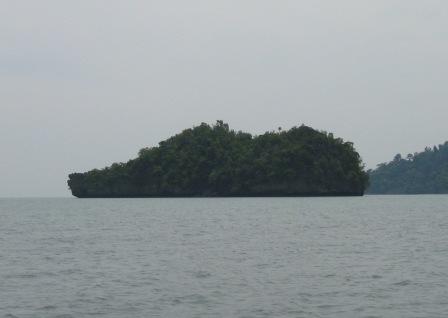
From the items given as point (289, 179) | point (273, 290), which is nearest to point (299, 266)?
point (273, 290)

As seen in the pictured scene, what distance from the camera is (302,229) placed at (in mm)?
65875

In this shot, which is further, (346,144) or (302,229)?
(346,144)

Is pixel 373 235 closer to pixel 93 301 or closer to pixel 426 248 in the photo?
pixel 426 248

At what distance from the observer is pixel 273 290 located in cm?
2922

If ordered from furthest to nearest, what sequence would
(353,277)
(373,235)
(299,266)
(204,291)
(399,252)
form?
(373,235) → (399,252) → (299,266) → (353,277) → (204,291)

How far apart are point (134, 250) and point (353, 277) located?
17.8 m

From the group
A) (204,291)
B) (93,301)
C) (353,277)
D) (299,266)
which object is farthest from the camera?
(299,266)

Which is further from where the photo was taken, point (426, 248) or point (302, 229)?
point (302, 229)

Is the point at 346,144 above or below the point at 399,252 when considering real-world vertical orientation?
above

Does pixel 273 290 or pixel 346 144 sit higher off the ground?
pixel 346 144

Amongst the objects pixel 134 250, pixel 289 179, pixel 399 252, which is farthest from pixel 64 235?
pixel 289 179

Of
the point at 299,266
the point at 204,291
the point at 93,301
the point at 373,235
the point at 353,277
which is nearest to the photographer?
the point at 93,301

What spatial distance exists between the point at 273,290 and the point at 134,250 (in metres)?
19.0

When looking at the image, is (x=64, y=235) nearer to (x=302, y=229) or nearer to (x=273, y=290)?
(x=302, y=229)
